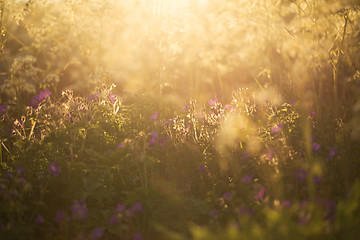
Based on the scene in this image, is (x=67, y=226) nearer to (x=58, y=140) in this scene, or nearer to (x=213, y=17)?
(x=58, y=140)

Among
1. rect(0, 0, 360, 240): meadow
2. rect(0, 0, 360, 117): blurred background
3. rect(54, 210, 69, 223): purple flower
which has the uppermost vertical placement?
rect(0, 0, 360, 117): blurred background

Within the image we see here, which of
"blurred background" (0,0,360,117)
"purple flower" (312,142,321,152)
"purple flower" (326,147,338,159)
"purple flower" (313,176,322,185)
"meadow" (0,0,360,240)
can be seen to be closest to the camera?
"meadow" (0,0,360,240)


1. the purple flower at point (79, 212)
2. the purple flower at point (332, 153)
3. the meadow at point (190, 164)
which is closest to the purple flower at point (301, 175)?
the meadow at point (190, 164)

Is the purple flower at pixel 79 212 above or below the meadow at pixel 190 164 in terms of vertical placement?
below

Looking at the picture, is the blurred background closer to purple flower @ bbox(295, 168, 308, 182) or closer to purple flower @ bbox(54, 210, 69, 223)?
purple flower @ bbox(295, 168, 308, 182)

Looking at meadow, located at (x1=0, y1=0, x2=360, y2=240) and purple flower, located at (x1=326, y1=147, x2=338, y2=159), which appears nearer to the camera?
meadow, located at (x1=0, y1=0, x2=360, y2=240)

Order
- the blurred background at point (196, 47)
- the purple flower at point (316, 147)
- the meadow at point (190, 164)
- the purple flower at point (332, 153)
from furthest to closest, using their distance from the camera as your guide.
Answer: the blurred background at point (196, 47)
the purple flower at point (316, 147)
the purple flower at point (332, 153)
the meadow at point (190, 164)

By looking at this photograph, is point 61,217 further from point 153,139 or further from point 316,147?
point 316,147

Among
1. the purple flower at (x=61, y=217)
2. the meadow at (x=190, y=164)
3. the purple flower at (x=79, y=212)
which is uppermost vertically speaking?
the meadow at (x=190, y=164)

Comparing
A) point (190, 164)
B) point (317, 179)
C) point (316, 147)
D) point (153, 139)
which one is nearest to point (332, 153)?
point (316, 147)

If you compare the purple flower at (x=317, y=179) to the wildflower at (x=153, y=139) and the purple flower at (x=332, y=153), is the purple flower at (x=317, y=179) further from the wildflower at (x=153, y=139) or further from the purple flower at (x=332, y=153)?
the wildflower at (x=153, y=139)

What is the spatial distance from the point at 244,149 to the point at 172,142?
2.49ft

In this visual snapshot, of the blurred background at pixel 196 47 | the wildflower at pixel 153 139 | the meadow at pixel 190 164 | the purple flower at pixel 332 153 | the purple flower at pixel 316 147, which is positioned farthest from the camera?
the blurred background at pixel 196 47

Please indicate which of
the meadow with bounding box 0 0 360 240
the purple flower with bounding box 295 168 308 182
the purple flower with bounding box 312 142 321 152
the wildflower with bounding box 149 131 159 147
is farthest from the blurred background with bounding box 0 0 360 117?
the purple flower with bounding box 295 168 308 182
